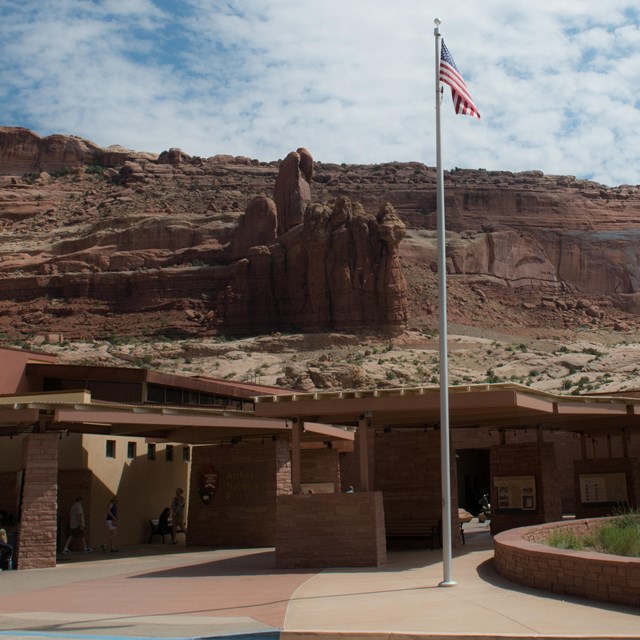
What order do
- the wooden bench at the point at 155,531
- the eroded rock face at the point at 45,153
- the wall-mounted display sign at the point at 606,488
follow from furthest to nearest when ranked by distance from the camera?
the eroded rock face at the point at 45,153, the wooden bench at the point at 155,531, the wall-mounted display sign at the point at 606,488

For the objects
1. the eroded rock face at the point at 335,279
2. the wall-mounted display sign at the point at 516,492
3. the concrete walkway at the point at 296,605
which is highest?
the eroded rock face at the point at 335,279

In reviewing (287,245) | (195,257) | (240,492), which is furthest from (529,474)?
(195,257)

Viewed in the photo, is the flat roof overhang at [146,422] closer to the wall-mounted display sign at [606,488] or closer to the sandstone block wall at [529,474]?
the sandstone block wall at [529,474]

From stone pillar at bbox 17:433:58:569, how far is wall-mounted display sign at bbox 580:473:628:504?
12960mm

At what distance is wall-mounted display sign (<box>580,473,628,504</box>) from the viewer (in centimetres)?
2353

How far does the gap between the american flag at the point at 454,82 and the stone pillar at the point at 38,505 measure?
10490 mm

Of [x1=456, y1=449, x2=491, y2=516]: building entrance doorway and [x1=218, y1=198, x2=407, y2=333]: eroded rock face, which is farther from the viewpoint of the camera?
[x1=218, y1=198, x2=407, y2=333]: eroded rock face

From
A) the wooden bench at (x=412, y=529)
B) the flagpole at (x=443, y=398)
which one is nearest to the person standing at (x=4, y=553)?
the wooden bench at (x=412, y=529)

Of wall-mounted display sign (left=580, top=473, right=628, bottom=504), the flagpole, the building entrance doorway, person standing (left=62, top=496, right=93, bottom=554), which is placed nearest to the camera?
the flagpole

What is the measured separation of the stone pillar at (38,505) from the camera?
1916 centimetres

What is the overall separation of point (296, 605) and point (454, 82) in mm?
8355

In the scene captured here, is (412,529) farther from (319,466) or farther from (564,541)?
(564,541)

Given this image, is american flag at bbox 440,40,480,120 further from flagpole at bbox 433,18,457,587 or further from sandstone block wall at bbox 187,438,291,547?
sandstone block wall at bbox 187,438,291,547

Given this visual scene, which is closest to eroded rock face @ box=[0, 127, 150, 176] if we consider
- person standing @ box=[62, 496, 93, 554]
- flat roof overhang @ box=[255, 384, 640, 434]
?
person standing @ box=[62, 496, 93, 554]
